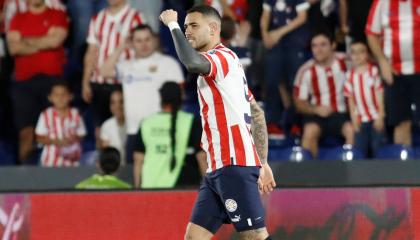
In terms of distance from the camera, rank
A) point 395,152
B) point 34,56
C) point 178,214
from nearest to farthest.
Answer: point 178,214, point 395,152, point 34,56

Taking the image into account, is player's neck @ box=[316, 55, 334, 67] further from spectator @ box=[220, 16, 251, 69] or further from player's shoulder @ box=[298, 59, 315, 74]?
spectator @ box=[220, 16, 251, 69]

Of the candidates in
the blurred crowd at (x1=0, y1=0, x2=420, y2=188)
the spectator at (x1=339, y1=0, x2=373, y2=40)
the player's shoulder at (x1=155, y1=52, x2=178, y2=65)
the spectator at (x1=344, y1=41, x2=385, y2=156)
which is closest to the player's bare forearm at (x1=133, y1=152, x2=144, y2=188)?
the blurred crowd at (x1=0, y1=0, x2=420, y2=188)

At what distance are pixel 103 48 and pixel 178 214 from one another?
11.5 ft

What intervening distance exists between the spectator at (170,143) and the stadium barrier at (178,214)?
5.01ft

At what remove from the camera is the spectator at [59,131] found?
38.1 ft

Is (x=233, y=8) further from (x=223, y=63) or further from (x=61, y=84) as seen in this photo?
(x=223, y=63)

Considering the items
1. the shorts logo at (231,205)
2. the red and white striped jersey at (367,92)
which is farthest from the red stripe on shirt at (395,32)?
the shorts logo at (231,205)

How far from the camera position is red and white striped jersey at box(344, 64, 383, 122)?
1088 centimetres

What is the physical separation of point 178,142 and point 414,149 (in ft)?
7.29

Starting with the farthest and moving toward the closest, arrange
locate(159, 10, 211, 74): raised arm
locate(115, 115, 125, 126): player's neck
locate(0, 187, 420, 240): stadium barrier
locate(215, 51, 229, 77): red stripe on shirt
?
locate(115, 115, 125, 126): player's neck < locate(0, 187, 420, 240): stadium barrier < locate(215, 51, 229, 77): red stripe on shirt < locate(159, 10, 211, 74): raised arm

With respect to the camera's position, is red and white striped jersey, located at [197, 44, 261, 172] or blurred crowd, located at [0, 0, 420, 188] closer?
red and white striped jersey, located at [197, 44, 261, 172]

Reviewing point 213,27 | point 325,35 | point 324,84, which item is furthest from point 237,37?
point 213,27

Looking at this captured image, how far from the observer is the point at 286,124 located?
11.5m

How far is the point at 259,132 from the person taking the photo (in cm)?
721
